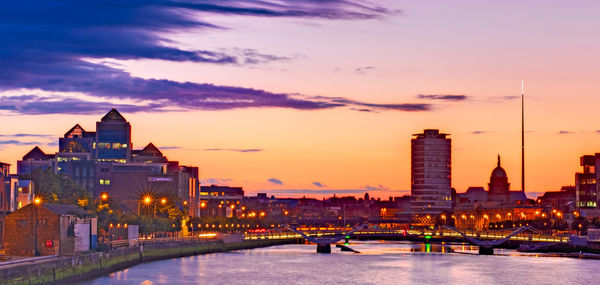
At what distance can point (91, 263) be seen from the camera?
321 ft

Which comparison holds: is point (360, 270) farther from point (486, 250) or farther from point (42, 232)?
point (486, 250)

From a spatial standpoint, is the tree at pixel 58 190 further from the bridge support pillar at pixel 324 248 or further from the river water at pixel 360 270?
the bridge support pillar at pixel 324 248

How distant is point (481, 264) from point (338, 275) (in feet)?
109

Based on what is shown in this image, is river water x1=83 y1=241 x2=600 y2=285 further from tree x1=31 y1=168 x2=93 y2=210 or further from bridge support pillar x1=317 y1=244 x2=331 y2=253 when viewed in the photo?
tree x1=31 y1=168 x2=93 y2=210

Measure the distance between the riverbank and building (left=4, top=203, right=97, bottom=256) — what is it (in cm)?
354

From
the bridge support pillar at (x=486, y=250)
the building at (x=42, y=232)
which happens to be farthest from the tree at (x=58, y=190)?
the bridge support pillar at (x=486, y=250)

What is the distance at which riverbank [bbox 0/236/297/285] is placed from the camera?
72438mm

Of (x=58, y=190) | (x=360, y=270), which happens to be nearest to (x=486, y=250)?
(x=360, y=270)

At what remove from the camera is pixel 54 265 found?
81.9 m

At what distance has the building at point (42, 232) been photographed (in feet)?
319

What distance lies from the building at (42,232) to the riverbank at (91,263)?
139 inches

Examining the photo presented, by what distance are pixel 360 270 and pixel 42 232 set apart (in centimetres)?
4919

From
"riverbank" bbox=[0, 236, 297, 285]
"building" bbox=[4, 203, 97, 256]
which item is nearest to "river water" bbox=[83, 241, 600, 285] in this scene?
"riverbank" bbox=[0, 236, 297, 285]

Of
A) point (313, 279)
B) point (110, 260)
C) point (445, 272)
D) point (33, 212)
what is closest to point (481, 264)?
point (445, 272)
